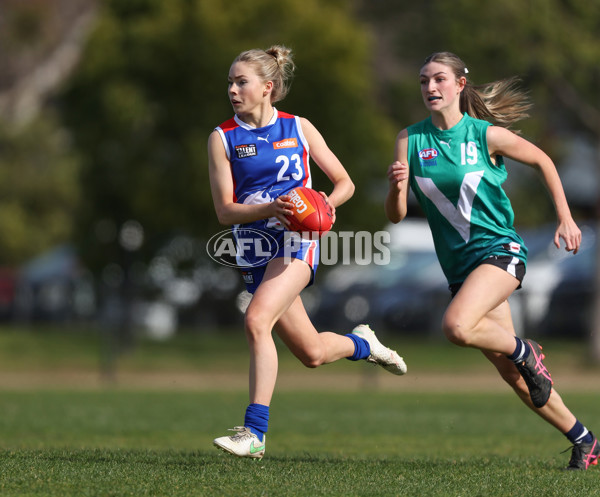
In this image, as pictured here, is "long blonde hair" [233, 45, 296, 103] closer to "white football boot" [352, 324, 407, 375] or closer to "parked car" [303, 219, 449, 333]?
"white football boot" [352, 324, 407, 375]

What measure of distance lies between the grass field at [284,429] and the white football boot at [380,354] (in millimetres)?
661

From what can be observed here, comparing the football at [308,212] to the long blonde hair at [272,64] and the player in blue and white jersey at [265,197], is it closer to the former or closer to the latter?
the player in blue and white jersey at [265,197]

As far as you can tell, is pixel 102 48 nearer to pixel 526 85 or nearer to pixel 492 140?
pixel 526 85

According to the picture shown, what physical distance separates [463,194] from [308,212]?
1.01 m

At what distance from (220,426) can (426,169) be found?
6.24 meters

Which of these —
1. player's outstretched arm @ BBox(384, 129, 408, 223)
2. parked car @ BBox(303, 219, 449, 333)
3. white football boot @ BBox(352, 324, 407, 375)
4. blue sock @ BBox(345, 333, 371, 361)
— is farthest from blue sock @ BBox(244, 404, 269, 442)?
parked car @ BBox(303, 219, 449, 333)

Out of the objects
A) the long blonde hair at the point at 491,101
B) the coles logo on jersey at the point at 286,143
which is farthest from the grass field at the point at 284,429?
the long blonde hair at the point at 491,101

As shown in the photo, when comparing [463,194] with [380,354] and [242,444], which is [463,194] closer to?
[380,354]

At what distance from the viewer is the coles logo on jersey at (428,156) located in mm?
6543

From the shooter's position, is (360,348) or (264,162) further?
(360,348)

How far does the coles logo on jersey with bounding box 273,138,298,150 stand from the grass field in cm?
199

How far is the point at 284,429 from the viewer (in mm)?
11797

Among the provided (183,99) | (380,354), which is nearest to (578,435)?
(380,354)

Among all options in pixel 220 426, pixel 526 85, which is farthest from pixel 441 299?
pixel 220 426
